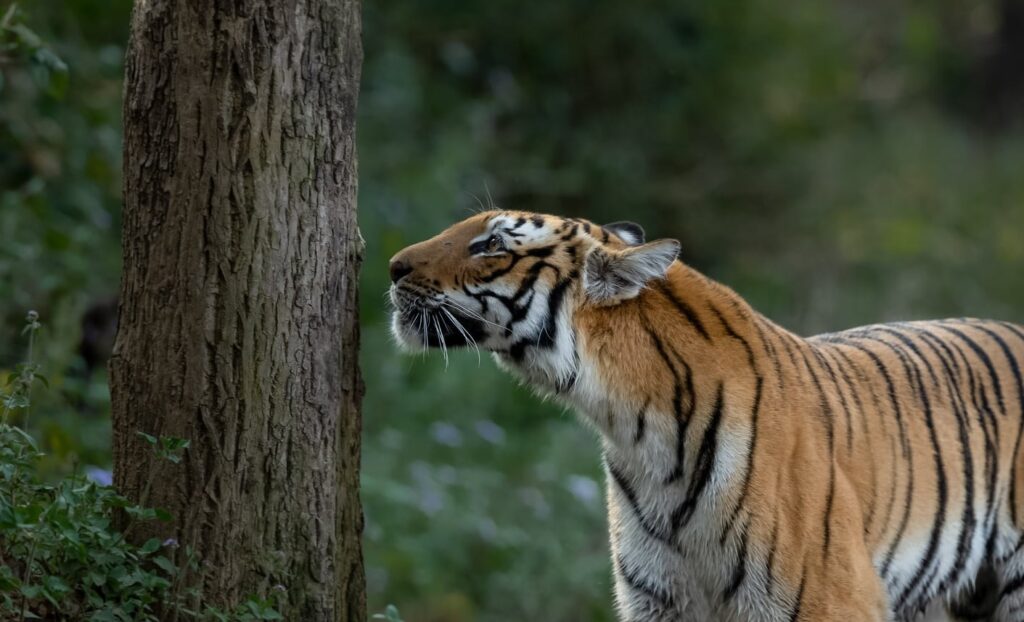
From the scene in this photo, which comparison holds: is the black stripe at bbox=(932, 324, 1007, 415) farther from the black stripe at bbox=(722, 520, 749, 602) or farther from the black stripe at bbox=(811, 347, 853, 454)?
the black stripe at bbox=(722, 520, 749, 602)

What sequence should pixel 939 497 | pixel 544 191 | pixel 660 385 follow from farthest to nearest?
pixel 544 191, pixel 939 497, pixel 660 385

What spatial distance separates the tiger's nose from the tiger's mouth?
0.12 ft

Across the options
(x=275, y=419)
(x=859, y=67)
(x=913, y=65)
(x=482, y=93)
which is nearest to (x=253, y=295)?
(x=275, y=419)

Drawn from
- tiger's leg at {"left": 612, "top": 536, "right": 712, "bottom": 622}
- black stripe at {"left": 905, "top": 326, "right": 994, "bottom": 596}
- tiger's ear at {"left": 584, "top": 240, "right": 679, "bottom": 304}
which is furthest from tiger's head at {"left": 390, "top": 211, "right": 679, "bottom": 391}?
black stripe at {"left": 905, "top": 326, "right": 994, "bottom": 596}

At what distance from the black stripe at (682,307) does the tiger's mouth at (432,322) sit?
0.54 meters

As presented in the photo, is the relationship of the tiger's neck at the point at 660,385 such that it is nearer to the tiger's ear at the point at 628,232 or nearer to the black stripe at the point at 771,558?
the black stripe at the point at 771,558

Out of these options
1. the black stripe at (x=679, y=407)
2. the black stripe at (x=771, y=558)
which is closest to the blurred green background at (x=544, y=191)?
the black stripe at (x=679, y=407)

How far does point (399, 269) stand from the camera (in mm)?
4039

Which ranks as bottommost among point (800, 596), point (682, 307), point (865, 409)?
point (800, 596)

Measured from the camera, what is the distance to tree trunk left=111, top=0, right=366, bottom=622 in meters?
3.43

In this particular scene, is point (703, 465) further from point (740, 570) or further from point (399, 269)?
point (399, 269)

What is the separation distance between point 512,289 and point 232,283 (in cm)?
91

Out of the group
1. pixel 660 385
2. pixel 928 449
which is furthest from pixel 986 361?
pixel 660 385

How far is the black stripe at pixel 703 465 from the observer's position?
3.92m
